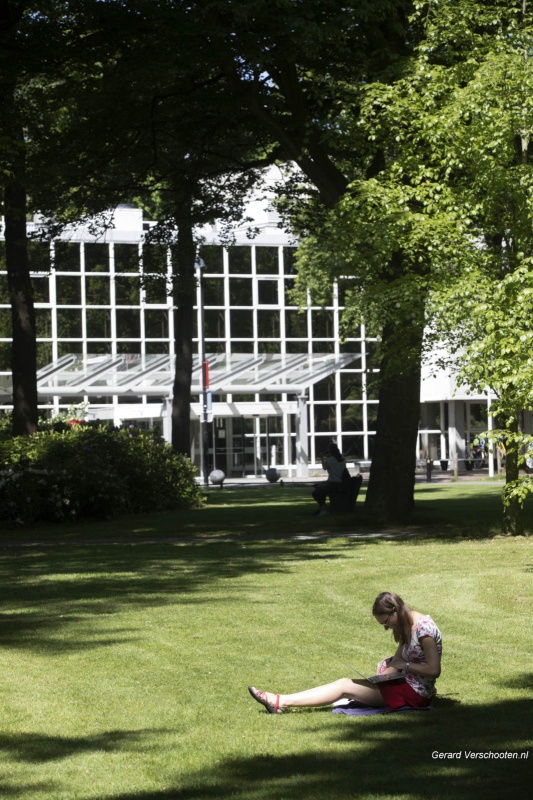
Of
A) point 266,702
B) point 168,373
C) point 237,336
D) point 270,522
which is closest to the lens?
point 266,702

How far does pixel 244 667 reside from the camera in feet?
29.6

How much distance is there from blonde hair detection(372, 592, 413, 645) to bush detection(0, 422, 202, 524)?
1561 centimetres

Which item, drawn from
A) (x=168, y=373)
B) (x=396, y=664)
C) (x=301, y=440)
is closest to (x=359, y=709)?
(x=396, y=664)

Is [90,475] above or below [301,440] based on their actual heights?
above

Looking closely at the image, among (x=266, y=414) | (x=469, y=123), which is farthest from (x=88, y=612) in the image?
(x=266, y=414)

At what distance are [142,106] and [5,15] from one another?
13.7 ft

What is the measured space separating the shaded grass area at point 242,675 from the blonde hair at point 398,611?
0.49 m

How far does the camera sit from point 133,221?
53438mm

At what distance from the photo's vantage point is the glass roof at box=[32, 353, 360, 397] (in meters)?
45.0

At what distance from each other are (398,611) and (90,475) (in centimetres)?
1696

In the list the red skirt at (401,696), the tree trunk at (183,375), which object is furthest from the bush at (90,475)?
the red skirt at (401,696)

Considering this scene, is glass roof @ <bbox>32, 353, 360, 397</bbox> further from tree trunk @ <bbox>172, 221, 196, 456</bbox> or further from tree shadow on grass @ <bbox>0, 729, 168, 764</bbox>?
tree shadow on grass @ <bbox>0, 729, 168, 764</bbox>

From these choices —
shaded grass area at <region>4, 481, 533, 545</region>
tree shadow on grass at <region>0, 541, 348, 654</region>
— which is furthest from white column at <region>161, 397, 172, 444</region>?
tree shadow on grass at <region>0, 541, 348, 654</region>

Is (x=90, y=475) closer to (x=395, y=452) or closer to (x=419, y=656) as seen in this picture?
(x=395, y=452)
